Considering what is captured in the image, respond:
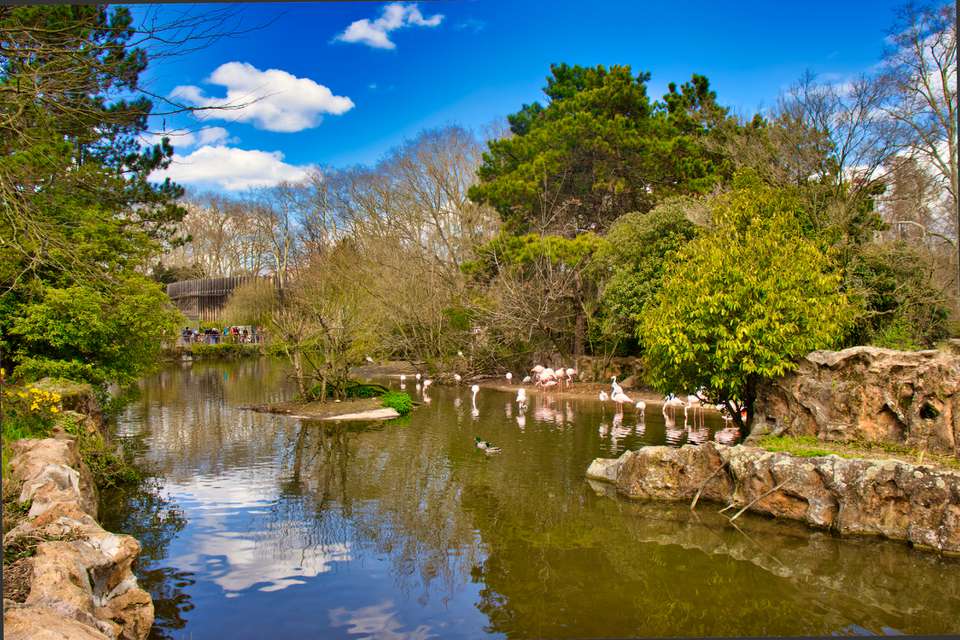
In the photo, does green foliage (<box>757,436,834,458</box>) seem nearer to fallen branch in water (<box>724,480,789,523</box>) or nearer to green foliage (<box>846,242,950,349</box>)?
fallen branch in water (<box>724,480,789,523</box>)

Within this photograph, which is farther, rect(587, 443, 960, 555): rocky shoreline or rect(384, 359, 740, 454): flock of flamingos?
rect(384, 359, 740, 454): flock of flamingos

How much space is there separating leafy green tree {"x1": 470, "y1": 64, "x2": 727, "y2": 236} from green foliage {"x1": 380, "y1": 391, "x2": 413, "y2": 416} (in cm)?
816

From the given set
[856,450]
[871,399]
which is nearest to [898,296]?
[871,399]

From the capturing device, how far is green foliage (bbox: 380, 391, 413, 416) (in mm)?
17031

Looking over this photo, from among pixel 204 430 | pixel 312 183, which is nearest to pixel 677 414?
pixel 204 430

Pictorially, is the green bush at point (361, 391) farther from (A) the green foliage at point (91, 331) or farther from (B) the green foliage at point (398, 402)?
(A) the green foliage at point (91, 331)

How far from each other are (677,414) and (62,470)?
12640mm

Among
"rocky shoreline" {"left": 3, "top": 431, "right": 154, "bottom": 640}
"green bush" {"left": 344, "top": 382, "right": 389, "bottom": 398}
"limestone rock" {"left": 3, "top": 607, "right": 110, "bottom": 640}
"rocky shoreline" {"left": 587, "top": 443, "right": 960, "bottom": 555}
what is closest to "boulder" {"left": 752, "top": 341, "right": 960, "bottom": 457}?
"rocky shoreline" {"left": 587, "top": 443, "right": 960, "bottom": 555}

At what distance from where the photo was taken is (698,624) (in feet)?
20.0

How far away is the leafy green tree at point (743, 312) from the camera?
9883 millimetres

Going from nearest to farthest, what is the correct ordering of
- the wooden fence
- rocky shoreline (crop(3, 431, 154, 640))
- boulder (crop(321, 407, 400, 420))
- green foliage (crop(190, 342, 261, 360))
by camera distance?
rocky shoreline (crop(3, 431, 154, 640)) < boulder (crop(321, 407, 400, 420)) < green foliage (crop(190, 342, 261, 360)) < the wooden fence

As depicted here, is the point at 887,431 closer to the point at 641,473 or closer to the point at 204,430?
the point at 641,473

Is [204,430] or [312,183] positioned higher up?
[312,183]

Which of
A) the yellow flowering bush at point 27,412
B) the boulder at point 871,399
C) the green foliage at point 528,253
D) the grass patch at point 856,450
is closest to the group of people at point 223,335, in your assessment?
the green foliage at point 528,253
